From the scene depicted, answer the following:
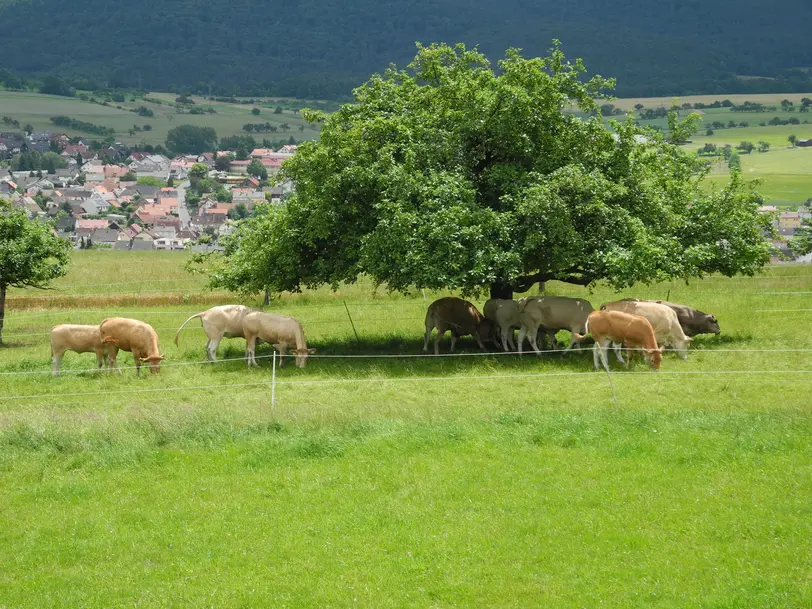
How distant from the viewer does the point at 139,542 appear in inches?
499

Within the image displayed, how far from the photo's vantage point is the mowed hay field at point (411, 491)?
11203mm

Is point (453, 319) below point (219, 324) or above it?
above

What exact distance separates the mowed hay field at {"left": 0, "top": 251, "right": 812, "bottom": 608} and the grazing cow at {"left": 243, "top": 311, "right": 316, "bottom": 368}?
3.34 metres

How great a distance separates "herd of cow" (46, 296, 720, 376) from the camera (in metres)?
24.4

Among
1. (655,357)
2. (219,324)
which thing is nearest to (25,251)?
(219,324)

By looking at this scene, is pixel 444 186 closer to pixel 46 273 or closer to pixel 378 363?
pixel 378 363

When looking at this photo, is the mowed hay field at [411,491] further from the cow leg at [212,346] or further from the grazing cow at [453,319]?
the grazing cow at [453,319]

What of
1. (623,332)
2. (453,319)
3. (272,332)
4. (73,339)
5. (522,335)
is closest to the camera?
(623,332)

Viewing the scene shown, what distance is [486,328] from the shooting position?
94.3 ft

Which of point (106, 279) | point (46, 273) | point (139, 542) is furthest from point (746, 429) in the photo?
point (106, 279)

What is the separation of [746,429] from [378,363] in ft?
38.0

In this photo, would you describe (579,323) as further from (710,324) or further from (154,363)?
(154,363)

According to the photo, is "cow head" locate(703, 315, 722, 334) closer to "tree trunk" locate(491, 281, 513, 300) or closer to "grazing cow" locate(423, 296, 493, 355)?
"tree trunk" locate(491, 281, 513, 300)

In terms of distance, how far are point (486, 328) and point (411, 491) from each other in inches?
587
